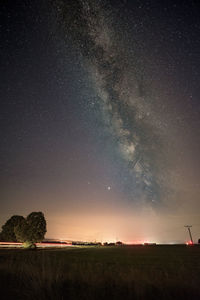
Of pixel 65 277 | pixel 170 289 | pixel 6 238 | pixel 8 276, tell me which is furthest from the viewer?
pixel 6 238

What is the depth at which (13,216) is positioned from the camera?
230 feet

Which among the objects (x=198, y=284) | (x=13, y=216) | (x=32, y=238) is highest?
(x=13, y=216)

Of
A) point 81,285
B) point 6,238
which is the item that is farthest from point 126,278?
point 6,238

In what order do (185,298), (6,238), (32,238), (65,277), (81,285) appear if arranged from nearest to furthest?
(185,298), (81,285), (65,277), (32,238), (6,238)

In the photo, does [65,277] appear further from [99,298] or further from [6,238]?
[6,238]

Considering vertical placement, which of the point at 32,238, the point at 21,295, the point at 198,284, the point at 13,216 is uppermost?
the point at 13,216

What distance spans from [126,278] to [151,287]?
0.91 m

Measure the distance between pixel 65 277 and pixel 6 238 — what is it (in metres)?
73.1

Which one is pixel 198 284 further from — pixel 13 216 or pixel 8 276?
pixel 13 216

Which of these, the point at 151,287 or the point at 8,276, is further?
the point at 8,276

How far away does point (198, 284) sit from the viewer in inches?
185

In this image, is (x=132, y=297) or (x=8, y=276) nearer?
(x=132, y=297)

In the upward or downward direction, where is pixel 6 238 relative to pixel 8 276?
upward

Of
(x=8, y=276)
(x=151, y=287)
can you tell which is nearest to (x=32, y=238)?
(x=8, y=276)
